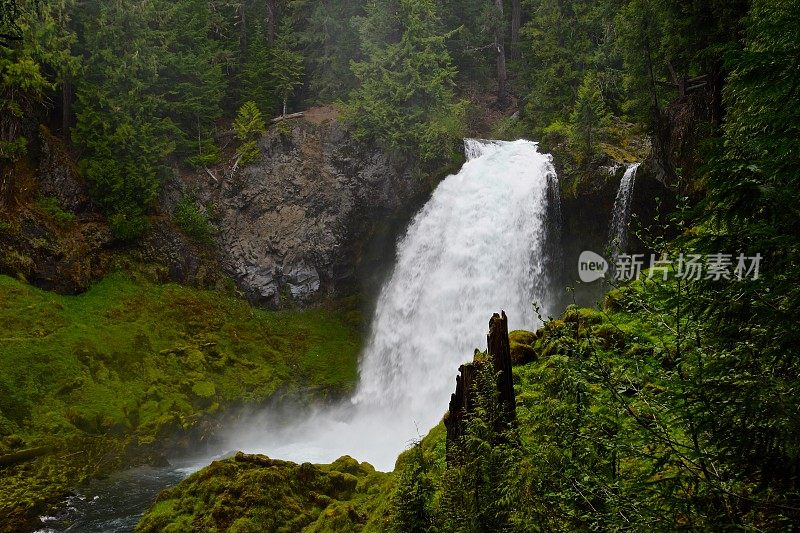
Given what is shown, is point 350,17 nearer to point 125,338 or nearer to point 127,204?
point 127,204

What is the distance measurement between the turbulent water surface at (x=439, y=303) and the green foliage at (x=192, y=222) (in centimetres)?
816

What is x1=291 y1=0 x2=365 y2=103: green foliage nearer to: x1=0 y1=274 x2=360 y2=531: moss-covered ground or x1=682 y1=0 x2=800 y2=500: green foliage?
x1=0 y1=274 x2=360 y2=531: moss-covered ground

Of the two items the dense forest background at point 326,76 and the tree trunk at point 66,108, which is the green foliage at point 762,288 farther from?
the tree trunk at point 66,108

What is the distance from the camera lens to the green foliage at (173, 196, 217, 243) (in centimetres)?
2308

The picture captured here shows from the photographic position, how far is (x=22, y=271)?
1781 centimetres

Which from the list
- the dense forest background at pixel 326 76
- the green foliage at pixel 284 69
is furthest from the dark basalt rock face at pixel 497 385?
the green foliage at pixel 284 69

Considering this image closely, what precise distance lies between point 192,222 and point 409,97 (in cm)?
1109

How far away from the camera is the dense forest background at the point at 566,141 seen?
274 cm

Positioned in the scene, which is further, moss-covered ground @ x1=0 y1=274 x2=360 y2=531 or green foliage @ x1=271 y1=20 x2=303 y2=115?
green foliage @ x1=271 y1=20 x2=303 y2=115

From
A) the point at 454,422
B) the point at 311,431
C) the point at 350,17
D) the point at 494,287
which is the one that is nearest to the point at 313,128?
the point at 350,17

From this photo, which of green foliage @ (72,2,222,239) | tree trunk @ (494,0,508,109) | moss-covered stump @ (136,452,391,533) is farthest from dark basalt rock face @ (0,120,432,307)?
moss-covered stump @ (136,452,391,533)

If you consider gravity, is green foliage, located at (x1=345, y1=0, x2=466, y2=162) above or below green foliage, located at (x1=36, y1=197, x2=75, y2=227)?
above

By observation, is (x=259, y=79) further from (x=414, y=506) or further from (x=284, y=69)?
(x=414, y=506)

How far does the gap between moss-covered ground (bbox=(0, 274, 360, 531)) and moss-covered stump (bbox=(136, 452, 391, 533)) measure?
4158 mm
